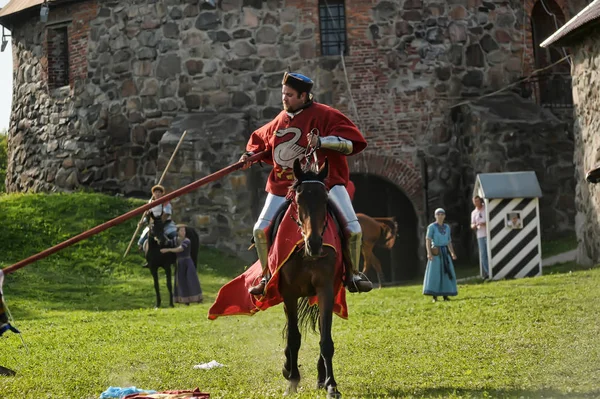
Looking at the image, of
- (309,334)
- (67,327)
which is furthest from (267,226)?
(67,327)

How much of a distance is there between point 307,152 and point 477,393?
2579mm

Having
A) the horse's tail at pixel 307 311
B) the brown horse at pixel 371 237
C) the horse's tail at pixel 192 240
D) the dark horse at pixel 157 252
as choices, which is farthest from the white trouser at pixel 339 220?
the brown horse at pixel 371 237

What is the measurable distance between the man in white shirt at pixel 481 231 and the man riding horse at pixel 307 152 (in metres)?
12.8

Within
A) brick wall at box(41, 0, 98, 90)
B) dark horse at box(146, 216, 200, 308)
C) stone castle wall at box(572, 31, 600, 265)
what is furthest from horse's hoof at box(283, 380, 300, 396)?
brick wall at box(41, 0, 98, 90)

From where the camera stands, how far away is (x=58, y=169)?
28250 millimetres

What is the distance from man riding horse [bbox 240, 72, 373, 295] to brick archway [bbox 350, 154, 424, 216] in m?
15.8

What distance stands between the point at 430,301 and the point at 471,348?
20.9 ft

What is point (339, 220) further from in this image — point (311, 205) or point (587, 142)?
point (587, 142)

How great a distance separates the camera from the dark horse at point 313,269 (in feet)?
28.6

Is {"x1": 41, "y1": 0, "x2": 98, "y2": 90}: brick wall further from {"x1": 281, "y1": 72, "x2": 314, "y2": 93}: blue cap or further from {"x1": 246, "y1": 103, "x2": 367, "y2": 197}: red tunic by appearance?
{"x1": 246, "y1": 103, "x2": 367, "y2": 197}: red tunic

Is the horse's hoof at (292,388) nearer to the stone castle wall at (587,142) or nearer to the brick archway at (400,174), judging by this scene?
the stone castle wall at (587,142)

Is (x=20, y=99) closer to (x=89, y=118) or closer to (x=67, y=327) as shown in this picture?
(x=89, y=118)

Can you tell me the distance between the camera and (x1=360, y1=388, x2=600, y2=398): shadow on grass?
8.28 m

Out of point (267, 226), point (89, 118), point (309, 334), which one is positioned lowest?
point (309, 334)
